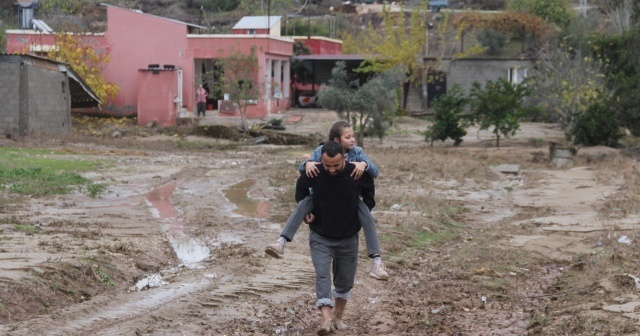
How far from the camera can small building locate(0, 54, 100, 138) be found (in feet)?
98.6

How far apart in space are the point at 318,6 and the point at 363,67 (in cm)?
4371

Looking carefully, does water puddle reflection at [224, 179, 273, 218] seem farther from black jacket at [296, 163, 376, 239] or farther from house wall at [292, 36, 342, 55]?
house wall at [292, 36, 342, 55]

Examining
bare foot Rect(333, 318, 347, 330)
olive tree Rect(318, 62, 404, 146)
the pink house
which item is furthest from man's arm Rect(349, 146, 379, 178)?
the pink house

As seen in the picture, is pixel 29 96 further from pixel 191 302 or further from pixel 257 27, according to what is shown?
pixel 257 27

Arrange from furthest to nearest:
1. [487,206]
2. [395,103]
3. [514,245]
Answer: [395,103] < [487,206] < [514,245]

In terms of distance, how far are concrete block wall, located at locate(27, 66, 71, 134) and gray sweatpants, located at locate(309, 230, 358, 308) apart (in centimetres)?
2430

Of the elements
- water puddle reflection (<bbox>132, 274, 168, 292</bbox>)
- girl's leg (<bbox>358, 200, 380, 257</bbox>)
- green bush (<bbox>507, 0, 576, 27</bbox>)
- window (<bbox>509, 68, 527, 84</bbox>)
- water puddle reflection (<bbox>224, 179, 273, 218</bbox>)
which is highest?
green bush (<bbox>507, 0, 576, 27</bbox>)

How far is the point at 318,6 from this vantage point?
93625 mm

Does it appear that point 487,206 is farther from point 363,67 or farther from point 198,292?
point 363,67

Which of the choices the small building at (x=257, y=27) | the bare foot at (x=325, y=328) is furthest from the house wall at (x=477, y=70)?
the bare foot at (x=325, y=328)

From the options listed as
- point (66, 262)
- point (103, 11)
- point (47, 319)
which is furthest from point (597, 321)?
point (103, 11)

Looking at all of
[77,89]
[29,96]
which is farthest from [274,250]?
[77,89]

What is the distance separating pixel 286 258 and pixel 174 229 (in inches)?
124

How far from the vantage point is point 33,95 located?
1212 inches
